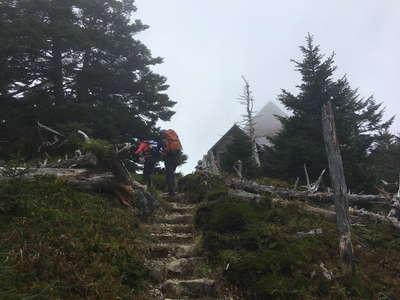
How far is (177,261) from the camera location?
8.66 meters

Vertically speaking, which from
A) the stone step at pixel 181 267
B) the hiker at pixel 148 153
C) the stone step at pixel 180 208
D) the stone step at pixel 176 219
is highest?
the hiker at pixel 148 153

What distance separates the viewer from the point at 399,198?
13742 millimetres

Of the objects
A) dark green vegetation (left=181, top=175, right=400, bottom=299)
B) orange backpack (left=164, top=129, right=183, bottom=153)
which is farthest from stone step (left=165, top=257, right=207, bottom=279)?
orange backpack (left=164, top=129, right=183, bottom=153)

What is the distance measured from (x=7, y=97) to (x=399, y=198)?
19715mm

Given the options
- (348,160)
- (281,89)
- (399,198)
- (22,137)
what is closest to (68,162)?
(22,137)

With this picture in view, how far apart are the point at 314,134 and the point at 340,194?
12.6 metres

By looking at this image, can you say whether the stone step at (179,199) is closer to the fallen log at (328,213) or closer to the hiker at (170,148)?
the hiker at (170,148)

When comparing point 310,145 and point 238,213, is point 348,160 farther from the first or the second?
point 238,213

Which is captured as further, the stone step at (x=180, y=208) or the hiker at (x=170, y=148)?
the hiker at (x=170, y=148)

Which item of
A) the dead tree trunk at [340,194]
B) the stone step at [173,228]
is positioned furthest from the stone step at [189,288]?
the stone step at [173,228]

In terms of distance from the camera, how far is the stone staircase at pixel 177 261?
7.55m

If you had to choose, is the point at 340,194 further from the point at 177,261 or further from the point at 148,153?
the point at 148,153

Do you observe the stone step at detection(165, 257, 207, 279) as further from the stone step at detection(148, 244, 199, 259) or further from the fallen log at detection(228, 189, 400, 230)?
the fallen log at detection(228, 189, 400, 230)

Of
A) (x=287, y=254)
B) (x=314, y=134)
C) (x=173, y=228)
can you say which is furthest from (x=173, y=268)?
(x=314, y=134)
